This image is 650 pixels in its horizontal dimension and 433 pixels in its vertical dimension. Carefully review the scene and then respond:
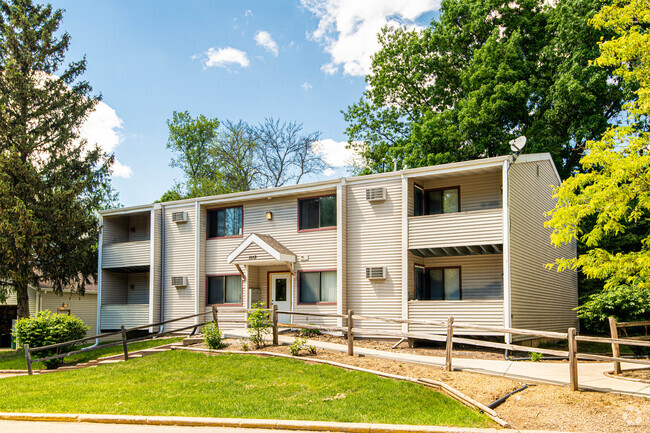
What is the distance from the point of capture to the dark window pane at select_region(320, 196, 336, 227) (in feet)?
65.9

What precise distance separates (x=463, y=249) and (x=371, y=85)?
18193 millimetres

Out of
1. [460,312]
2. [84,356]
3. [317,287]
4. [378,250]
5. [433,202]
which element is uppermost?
[433,202]

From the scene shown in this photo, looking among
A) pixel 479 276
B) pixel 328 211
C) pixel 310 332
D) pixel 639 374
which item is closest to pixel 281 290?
pixel 310 332

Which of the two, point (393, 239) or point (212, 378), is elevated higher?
point (393, 239)

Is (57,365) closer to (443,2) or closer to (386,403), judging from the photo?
(386,403)

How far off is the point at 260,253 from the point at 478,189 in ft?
26.1

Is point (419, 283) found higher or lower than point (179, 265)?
lower

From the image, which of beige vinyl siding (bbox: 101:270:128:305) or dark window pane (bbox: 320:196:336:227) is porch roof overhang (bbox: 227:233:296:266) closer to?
dark window pane (bbox: 320:196:336:227)

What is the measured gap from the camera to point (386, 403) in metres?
9.58

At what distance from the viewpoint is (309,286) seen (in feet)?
66.3

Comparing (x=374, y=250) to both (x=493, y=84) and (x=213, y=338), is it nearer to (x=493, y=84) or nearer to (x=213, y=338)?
(x=213, y=338)

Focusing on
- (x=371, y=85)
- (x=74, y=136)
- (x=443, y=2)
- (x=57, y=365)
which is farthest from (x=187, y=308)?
(x=443, y=2)

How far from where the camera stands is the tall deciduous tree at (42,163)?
23.0 m

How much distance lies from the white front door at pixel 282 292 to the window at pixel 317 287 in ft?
2.93
